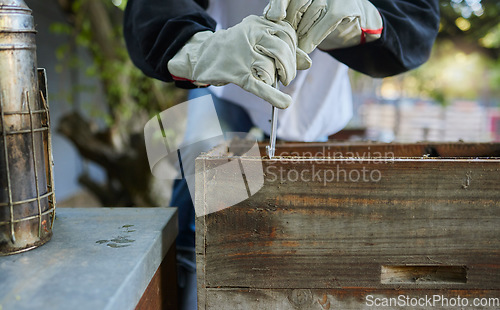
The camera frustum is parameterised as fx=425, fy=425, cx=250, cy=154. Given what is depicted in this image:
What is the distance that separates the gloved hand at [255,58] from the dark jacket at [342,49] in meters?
0.17

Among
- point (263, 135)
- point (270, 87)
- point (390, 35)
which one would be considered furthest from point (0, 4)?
point (263, 135)

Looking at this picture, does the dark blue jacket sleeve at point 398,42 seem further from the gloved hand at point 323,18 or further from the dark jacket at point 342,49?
the gloved hand at point 323,18

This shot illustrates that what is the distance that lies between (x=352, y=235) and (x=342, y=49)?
→ 78cm

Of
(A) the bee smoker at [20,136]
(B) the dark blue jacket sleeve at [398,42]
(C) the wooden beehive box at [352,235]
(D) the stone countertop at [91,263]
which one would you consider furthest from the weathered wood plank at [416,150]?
(A) the bee smoker at [20,136]

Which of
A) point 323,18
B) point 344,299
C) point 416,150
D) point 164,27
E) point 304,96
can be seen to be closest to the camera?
point 344,299

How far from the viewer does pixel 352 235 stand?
39.9 inches

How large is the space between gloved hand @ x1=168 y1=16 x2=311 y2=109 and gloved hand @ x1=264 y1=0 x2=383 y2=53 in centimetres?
4

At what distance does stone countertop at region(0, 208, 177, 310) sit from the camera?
78 centimetres

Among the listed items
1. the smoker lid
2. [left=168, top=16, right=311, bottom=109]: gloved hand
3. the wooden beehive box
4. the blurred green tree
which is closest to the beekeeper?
[left=168, top=16, right=311, bottom=109]: gloved hand

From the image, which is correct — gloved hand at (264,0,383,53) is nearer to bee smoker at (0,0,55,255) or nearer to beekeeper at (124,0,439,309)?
beekeeper at (124,0,439,309)

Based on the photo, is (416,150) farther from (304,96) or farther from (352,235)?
(304,96)

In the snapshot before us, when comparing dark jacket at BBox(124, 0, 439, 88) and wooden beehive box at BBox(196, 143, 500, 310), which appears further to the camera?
dark jacket at BBox(124, 0, 439, 88)

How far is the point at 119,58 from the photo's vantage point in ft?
13.7

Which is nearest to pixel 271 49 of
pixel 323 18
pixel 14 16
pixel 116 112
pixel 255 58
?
pixel 255 58
